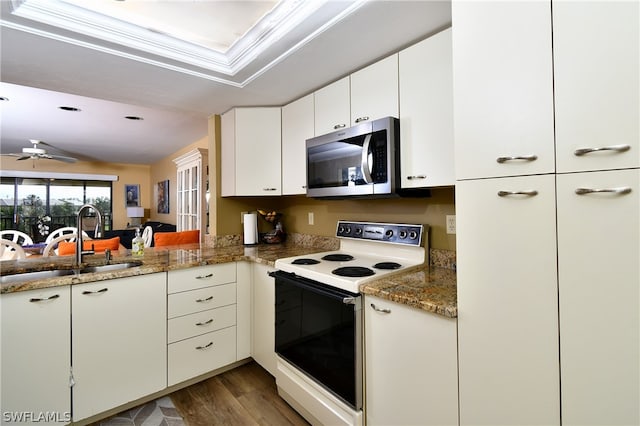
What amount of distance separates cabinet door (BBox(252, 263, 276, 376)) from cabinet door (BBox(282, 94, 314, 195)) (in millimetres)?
703

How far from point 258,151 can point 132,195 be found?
683 centimetres

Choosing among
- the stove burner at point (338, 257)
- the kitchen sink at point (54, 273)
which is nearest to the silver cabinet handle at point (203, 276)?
the kitchen sink at point (54, 273)

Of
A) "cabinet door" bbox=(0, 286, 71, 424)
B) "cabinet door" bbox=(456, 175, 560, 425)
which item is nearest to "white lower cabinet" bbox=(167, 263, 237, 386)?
"cabinet door" bbox=(0, 286, 71, 424)

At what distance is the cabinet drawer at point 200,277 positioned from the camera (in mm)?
2012

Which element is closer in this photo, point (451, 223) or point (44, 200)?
point (451, 223)

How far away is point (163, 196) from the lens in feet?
23.5

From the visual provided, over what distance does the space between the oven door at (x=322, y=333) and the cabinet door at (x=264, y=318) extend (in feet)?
0.48

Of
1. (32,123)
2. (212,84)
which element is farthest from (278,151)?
(32,123)

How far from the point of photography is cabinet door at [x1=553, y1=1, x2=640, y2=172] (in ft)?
2.63

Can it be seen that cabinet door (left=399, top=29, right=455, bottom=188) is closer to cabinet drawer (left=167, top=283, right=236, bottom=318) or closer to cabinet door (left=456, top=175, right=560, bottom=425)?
cabinet door (left=456, top=175, right=560, bottom=425)

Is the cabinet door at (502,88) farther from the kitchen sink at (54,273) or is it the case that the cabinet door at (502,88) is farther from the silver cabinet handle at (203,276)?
the kitchen sink at (54,273)

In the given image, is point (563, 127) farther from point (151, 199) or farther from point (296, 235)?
point (151, 199)

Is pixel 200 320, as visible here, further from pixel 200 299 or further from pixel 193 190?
pixel 193 190

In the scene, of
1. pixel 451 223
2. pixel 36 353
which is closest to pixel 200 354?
pixel 36 353
